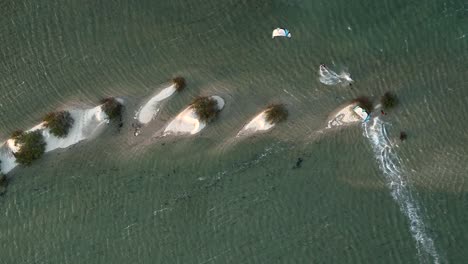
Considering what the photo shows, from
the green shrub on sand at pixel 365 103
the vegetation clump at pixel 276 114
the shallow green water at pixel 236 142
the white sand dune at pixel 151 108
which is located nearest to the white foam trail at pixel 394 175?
the shallow green water at pixel 236 142

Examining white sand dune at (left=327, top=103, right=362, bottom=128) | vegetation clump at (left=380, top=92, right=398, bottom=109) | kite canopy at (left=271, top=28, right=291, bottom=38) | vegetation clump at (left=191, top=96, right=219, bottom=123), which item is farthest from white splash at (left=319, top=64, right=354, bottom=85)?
vegetation clump at (left=191, top=96, right=219, bottom=123)

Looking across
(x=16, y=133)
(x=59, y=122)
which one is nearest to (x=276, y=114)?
(x=59, y=122)

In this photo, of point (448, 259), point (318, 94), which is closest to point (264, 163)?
point (318, 94)

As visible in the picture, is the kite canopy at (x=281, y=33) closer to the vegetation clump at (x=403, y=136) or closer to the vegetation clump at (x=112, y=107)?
the vegetation clump at (x=403, y=136)

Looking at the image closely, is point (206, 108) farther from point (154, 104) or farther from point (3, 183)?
point (3, 183)

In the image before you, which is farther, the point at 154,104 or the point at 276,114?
the point at 154,104

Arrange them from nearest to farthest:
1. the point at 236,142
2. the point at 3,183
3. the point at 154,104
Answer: the point at 236,142 < the point at 154,104 < the point at 3,183

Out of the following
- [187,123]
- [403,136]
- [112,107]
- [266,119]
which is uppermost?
[112,107]
